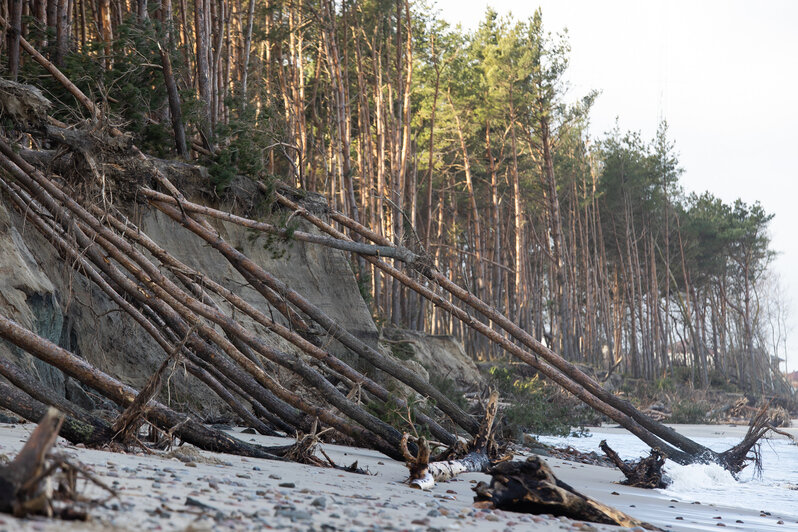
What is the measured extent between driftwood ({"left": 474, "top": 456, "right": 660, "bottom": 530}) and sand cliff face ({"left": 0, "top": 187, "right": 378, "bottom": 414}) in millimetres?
2748

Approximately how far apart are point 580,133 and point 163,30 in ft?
104

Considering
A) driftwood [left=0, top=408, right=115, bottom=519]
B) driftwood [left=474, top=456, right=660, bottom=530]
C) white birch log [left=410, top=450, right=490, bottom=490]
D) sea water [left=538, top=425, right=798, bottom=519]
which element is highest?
driftwood [left=0, top=408, right=115, bottom=519]

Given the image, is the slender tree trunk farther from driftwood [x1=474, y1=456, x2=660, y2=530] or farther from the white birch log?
driftwood [x1=474, y1=456, x2=660, y2=530]

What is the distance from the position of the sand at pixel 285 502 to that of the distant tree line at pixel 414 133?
2997mm

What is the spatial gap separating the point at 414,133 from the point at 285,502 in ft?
80.0

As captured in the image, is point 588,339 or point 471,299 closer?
point 471,299

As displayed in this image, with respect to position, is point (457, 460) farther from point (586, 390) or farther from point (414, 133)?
point (414, 133)

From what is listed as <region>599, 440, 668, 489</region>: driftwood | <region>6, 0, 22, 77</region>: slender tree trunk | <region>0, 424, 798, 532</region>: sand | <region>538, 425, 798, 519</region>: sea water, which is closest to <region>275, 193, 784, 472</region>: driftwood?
<region>538, 425, 798, 519</region>: sea water

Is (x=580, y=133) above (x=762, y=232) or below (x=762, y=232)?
above

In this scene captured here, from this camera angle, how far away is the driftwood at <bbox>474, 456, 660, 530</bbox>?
388 cm

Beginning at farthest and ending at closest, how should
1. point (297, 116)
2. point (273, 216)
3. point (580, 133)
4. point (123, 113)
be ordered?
1. point (580, 133)
2. point (297, 116)
3. point (273, 216)
4. point (123, 113)

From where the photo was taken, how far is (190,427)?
4.92 m

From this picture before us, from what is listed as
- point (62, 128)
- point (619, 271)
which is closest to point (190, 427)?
point (62, 128)

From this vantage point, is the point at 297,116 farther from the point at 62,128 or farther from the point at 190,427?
the point at 190,427
